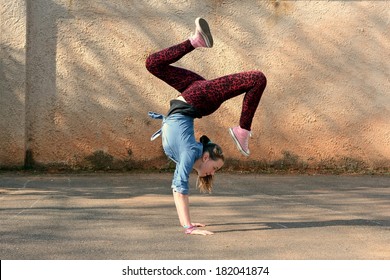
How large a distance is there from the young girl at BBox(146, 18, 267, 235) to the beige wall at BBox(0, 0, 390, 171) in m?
3.90

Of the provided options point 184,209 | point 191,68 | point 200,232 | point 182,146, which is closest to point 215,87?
point 182,146

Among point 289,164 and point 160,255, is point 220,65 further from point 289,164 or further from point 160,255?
point 160,255

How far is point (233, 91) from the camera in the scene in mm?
6047

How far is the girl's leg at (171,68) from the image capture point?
20.0 feet

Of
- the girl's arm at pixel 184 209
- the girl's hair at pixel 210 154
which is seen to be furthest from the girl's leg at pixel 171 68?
the girl's arm at pixel 184 209

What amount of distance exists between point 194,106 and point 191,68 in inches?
165

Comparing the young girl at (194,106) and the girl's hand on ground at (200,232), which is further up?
the young girl at (194,106)

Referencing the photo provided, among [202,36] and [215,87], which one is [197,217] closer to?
[215,87]

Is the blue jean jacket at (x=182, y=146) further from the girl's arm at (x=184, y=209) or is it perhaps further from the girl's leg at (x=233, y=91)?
the girl's leg at (x=233, y=91)

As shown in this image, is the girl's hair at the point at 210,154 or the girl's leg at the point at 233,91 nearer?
the girl's leg at the point at 233,91

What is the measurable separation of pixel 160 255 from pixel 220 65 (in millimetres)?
5117

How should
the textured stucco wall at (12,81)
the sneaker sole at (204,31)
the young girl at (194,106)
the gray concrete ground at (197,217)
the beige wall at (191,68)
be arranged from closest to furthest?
the gray concrete ground at (197,217)
the sneaker sole at (204,31)
the young girl at (194,106)
the textured stucco wall at (12,81)
the beige wall at (191,68)

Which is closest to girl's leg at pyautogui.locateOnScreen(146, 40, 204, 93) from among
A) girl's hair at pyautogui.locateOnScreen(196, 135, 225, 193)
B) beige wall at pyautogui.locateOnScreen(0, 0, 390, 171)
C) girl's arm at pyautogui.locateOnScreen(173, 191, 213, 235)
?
girl's hair at pyautogui.locateOnScreen(196, 135, 225, 193)

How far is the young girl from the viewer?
603 cm
